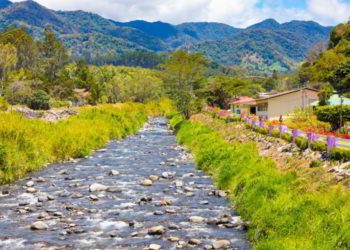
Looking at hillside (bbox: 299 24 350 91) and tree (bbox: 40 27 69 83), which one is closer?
hillside (bbox: 299 24 350 91)

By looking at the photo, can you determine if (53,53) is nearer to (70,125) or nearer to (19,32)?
(19,32)

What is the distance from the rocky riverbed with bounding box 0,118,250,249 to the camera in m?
14.6

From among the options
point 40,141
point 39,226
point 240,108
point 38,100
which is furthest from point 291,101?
point 39,226

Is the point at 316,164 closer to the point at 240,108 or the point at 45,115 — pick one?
the point at 45,115

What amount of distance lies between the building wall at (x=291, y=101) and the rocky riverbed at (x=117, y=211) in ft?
126

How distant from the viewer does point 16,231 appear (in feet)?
50.7

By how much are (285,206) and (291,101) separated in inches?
2032

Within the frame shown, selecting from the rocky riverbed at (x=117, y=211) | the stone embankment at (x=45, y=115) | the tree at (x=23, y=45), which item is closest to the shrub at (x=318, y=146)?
the rocky riverbed at (x=117, y=211)

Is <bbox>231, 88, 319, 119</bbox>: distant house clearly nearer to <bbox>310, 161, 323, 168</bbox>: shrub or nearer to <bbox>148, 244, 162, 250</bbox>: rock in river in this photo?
<bbox>310, 161, 323, 168</bbox>: shrub

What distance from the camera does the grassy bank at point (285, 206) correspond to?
12.3 m

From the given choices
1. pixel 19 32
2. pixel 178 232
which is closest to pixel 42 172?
pixel 178 232

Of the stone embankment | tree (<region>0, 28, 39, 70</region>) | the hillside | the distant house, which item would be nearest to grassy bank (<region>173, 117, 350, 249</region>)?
the hillside

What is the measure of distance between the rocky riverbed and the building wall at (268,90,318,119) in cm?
3830

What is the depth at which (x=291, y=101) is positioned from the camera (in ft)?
211
